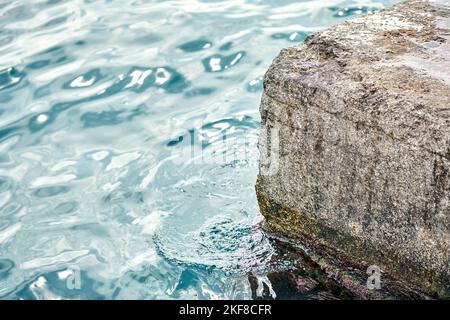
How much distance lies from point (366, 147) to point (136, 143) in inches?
104

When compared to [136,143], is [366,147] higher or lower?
higher

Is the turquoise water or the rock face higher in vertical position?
the rock face

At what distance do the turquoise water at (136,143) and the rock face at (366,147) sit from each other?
450mm

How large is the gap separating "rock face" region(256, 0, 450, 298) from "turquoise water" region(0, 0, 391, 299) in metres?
0.45

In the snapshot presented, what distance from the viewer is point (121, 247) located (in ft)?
14.6

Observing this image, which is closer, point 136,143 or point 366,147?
point 366,147

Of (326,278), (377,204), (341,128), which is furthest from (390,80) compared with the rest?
(326,278)

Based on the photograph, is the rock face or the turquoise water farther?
the turquoise water

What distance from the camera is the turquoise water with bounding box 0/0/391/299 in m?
4.18

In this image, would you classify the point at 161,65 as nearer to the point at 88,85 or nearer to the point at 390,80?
the point at 88,85

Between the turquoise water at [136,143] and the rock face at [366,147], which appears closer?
the rock face at [366,147]

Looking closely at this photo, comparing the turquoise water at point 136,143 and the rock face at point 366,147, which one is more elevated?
the rock face at point 366,147

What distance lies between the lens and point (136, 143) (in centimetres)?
562

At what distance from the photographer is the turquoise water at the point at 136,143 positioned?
418cm
